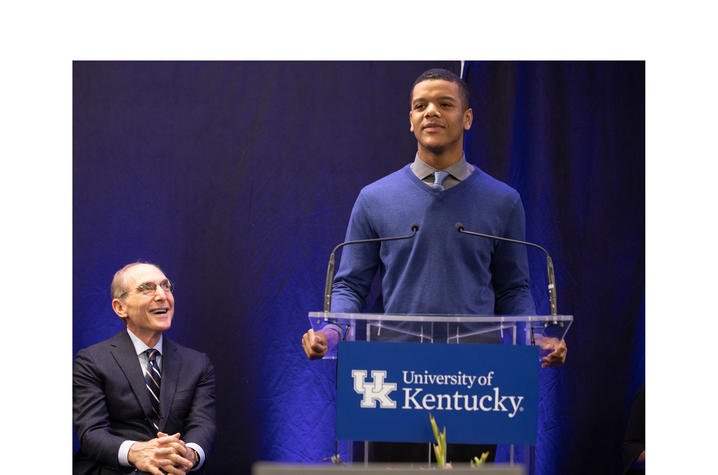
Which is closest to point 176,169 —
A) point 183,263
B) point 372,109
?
point 183,263

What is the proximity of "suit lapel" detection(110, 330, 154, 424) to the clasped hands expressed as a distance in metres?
0.20

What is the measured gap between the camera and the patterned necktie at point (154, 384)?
3.07m

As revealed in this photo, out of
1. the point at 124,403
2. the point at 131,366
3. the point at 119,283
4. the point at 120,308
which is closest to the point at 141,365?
the point at 131,366

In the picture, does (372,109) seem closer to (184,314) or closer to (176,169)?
(176,169)

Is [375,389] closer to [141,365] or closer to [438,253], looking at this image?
[438,253]

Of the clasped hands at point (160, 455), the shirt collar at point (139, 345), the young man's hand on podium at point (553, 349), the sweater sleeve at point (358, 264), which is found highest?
the sweater sleeve at point (358, 264)

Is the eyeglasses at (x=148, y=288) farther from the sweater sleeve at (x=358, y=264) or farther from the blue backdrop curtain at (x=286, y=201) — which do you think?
the sweater sleeve at (x=358, y=264)

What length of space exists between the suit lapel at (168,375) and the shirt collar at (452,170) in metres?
1.29

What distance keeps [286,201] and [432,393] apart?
1781 mm

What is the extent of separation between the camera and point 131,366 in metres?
3.09

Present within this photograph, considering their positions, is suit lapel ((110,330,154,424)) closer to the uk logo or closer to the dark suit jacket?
the dark suit jacket

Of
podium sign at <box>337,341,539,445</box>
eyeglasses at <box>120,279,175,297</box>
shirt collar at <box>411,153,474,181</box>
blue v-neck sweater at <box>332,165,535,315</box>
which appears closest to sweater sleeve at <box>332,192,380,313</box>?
blue v-neck sweater at <box>332,165,535,315</box>

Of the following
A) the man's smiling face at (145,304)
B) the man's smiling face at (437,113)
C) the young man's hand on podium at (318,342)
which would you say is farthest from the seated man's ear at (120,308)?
the man's smiling face at (437,113)

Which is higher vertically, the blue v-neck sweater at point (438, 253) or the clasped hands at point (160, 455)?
the blue v-neck sweater at point (438, 253)
